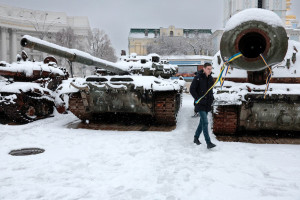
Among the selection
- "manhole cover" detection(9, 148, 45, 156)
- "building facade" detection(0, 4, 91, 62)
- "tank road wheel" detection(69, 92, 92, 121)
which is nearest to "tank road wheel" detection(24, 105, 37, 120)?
"tank road wheel" detection(69, 92, 92, 121)

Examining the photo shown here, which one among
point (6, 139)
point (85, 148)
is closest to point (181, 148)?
point (85, 148)

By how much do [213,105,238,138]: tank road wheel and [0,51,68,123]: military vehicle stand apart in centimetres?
519

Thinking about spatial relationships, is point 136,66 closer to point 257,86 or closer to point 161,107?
point 161,107

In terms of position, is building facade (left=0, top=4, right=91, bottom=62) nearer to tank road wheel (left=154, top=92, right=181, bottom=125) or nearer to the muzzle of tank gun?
tank road wheel (left=154, top=92, right=181, bottom=125)

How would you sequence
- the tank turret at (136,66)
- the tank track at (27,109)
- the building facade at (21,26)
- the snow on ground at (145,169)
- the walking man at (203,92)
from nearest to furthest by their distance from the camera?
the snow on ground at (145,169)
the walking man at (203,92)
the tank turret at (136,66)
the tank track at (27,109)
the building facade at (21,26)

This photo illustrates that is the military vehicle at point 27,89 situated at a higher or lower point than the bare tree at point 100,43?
lower

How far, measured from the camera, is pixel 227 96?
5.18 meters

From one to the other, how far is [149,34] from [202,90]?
60.8 meters

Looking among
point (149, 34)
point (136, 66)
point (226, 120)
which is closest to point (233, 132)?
point (226, 120)

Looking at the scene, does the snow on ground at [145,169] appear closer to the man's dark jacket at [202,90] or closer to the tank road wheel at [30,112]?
the man's dark jacket at [202,90]

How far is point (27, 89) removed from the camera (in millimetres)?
7582

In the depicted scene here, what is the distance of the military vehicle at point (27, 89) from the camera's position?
Answer: 7395 millimetres

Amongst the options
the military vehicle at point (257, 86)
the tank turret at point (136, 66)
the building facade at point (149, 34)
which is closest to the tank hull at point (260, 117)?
the military vehicle at point (257, 86)

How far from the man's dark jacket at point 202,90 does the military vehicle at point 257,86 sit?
13.0 inches
